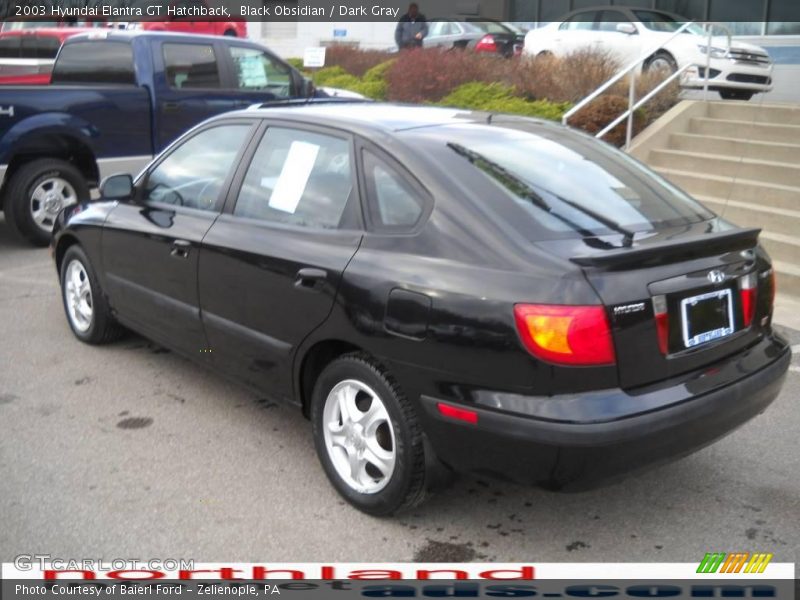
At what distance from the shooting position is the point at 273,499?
384 cm

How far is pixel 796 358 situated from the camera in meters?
5.73

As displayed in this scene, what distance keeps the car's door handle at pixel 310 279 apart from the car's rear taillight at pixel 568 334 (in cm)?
100

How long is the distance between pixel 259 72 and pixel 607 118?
4.19m

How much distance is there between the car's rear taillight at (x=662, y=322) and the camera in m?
3.19

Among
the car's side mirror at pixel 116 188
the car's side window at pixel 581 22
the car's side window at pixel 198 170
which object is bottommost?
the car's side mirror at pixel 116 188

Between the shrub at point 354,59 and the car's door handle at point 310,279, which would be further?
the shrub at point 354,59

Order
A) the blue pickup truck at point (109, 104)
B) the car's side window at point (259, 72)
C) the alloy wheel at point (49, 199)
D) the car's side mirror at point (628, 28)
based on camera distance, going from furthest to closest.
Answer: the car's side mirror at point (628, 28)
the car's side window at point (259, 72)
the alloy wheel at point (49, 199)
the blue pickup truck at point (109, 104)

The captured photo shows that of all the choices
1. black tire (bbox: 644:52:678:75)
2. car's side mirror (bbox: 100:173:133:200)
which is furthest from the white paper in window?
black tire (bbox: 644:52:678:75)

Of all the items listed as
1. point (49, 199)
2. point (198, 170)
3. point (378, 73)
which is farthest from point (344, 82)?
point (198, 170)

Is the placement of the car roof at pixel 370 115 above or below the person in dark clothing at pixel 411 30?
below

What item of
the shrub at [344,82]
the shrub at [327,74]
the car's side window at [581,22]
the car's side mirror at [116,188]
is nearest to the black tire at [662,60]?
the car's side window at [581,22]

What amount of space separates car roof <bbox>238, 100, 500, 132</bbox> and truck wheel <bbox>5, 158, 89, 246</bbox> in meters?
4.69

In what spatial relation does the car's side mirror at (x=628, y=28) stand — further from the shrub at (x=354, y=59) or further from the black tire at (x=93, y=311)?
the black tire at (x=93, y=311)

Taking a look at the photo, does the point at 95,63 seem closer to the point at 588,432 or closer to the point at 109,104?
the point at 109,104
